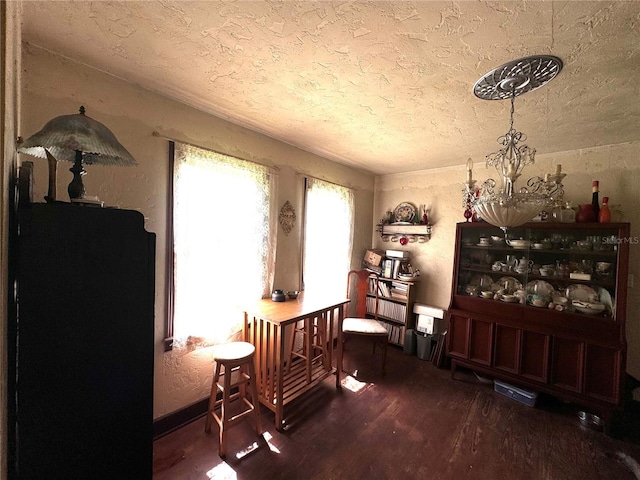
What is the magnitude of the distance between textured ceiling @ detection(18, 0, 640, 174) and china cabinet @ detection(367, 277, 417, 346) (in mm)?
1942

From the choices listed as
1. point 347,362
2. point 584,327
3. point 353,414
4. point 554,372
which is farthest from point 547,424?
point 347,362

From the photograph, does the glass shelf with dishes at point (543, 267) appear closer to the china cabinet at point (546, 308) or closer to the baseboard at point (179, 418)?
the china cabinet at point (546, 308)

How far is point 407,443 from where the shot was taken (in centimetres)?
174

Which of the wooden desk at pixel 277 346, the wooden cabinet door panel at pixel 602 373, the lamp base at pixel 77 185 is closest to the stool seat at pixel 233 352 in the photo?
the wooden desk at pixel 277 346

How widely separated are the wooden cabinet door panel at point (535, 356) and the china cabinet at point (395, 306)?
116 cm

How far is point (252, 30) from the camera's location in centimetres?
113

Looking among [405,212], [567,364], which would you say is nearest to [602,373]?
[567,364]

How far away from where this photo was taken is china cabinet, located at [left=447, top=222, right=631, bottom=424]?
1948mm

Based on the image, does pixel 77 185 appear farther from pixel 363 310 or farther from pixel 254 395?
pixel 363 310

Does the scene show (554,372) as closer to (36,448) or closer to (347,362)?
(347,362)

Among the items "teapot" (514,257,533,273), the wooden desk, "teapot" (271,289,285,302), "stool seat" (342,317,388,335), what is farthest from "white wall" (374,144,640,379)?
"teapot" (271,289,285,302)

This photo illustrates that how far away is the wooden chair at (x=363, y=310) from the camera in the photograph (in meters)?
2.66

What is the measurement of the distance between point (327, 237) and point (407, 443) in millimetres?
2038

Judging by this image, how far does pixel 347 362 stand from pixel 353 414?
82 centimetres
